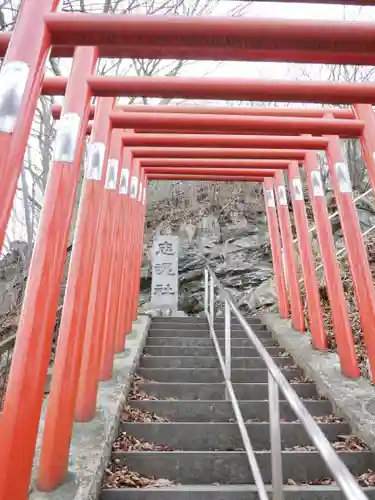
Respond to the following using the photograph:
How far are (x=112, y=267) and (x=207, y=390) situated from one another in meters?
1.77

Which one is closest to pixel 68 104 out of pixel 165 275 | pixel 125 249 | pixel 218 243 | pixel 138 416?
pixel 138 416

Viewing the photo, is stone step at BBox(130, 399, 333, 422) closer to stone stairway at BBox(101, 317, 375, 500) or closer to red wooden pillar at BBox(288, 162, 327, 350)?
stone stairway at BBox(101, 317, 375, 500)

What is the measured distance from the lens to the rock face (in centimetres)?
1259

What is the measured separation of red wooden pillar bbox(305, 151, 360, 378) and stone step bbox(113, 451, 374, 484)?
5.68ft

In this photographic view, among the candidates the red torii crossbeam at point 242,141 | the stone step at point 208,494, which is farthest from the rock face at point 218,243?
the stone step at point 208,494

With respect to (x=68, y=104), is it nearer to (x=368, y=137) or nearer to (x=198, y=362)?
(x=368, y=137)

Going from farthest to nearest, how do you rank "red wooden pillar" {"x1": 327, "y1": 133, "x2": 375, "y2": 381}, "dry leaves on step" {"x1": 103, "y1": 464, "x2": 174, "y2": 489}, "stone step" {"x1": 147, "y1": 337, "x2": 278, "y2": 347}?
"stone step" {"x1": 147, "y1": 337, "x2": 278, "y2": 347} < "red wooden pillar" {"x1": 327, "y1": 133, "x2": 375, "y2": 381} < "dry leaves on step" {"x1": 103, "y1": 464, "x2": 174, "y2": 489}

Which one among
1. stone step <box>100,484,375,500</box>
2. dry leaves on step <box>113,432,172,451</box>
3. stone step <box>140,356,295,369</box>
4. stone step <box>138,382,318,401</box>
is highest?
stone step <box>140,356,295,369</box>

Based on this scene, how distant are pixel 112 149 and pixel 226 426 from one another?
3.39 metres

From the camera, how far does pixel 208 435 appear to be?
12.7ft

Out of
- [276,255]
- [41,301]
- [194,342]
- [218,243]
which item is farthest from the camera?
[218,243]

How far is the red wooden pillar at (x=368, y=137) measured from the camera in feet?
15.5

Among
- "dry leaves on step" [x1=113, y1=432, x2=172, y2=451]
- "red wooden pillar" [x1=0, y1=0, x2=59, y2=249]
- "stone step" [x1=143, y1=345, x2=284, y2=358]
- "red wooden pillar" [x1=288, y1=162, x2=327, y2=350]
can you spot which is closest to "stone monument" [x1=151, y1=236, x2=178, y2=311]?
"stone step" [x1=143, y1=345, x2=284, y2=358]

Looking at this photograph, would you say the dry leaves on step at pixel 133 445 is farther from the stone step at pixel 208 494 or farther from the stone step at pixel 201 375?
the stone step at pixel 201 375
